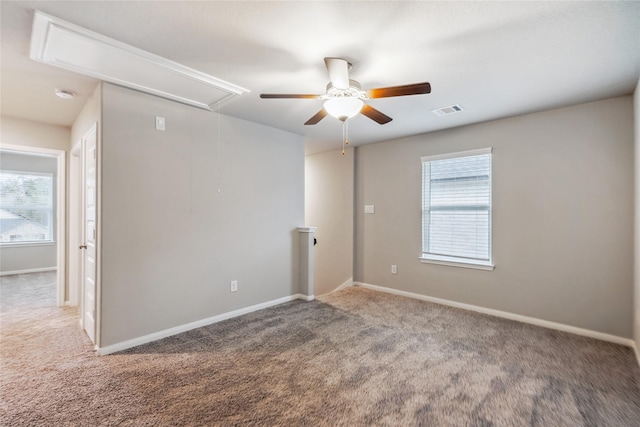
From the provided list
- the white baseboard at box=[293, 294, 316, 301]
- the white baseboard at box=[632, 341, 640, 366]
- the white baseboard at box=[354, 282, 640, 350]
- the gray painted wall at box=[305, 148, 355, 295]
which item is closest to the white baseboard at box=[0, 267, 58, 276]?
the gray painted wall at box=[305, 148, 355, 295]

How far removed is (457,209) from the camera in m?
4.02

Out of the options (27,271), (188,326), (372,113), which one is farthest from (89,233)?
(27,271)

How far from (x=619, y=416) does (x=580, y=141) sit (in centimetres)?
249

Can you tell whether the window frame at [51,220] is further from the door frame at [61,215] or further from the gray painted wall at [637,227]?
the gray painted wall at [637,227]

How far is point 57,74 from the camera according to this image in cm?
250

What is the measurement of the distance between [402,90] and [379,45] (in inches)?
13.4

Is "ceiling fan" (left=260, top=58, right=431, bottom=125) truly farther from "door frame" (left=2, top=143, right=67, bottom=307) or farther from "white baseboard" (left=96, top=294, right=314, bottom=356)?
"door frame" (left=2, top=143, right=67, bottom=307)

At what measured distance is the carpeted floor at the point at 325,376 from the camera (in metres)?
1.86

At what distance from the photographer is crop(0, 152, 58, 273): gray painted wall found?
6.05 m

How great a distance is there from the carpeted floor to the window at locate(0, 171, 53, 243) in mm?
4087

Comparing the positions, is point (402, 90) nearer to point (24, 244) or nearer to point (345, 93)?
point (345, 93)

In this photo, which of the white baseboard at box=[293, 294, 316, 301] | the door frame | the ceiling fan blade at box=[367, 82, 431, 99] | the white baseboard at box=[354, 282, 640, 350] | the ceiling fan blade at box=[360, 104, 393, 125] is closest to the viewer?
the ceiling fan blade at box=[367, 82, 431, 99]

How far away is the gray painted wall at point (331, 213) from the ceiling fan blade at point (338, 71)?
298 centimetres

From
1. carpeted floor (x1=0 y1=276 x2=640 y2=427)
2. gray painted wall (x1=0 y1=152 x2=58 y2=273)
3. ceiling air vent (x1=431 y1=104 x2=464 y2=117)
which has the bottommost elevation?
carpeted floor (x1=0 y1=276 x2=640 y2=427)
